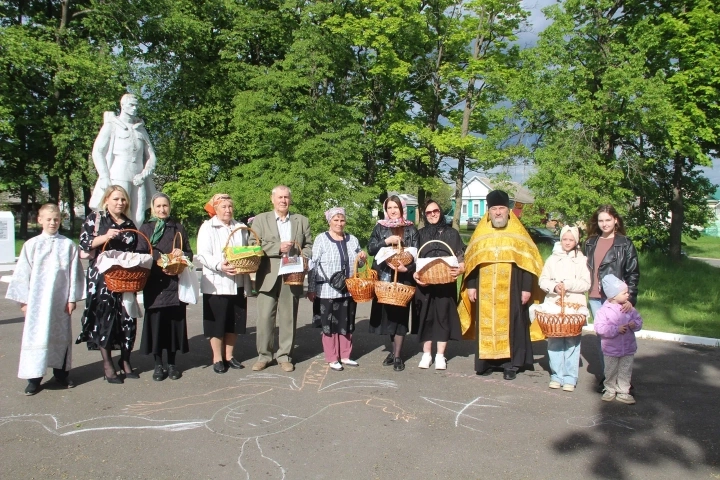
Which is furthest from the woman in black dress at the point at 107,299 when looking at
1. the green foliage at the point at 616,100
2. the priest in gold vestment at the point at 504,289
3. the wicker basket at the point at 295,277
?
the green foliage at the point at 616,100

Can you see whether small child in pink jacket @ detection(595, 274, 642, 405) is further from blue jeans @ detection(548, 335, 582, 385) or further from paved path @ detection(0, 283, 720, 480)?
blue jeans @ detection(548, 335, 582, 385)

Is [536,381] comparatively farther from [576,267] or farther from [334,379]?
[334,379]

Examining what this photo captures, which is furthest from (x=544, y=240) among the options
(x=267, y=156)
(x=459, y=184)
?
(x=267, y=156)

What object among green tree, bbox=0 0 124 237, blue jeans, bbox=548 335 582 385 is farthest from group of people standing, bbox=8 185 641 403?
green tree, bbox=0 0 124 237

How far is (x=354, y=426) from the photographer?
433 cm

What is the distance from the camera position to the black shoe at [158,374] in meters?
5.36

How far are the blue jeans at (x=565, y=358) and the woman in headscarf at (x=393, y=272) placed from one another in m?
1.47

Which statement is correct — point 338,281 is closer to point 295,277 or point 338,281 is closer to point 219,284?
point 295,277

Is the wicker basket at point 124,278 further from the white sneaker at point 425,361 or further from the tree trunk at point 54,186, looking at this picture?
the tree trunk at point 54,186

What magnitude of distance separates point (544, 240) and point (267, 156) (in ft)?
58.1

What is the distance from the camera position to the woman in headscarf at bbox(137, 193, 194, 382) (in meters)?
5.33

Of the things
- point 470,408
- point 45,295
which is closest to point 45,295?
point 45,295

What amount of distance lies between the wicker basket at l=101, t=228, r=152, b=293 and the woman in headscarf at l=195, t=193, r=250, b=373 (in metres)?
0.64

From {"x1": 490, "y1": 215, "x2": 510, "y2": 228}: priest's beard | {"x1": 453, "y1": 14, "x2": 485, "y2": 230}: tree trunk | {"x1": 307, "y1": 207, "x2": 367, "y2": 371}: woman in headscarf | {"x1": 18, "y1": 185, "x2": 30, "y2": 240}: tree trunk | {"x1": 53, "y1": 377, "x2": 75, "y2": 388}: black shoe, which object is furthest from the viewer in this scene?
{"x1": 18, "y1": 185, "x2": 30, "y2": 240}: tree trunk
